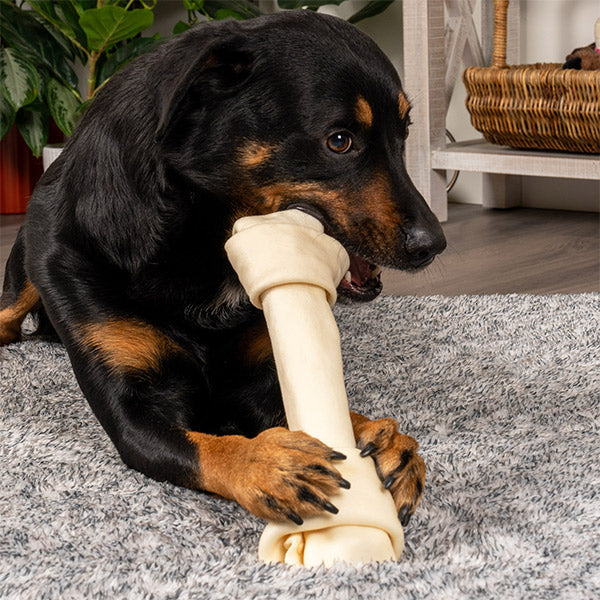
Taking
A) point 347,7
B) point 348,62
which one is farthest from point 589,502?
point 347,7

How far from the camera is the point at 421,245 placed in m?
1.43

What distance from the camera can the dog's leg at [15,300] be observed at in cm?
214

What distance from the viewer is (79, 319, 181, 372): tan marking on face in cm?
145

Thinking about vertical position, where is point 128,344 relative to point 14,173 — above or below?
above

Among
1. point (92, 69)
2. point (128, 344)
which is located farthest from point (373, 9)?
point (128, 344)

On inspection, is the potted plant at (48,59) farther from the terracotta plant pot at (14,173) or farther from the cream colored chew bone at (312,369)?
the cream colored chew bone at (312,369)

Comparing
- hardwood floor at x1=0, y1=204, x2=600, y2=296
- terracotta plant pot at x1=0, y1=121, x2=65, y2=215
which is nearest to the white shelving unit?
hardwood floor at x1=0, y1=204, x2=600, y2=296

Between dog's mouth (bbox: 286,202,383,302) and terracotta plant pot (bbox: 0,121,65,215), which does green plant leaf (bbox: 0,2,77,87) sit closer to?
terracotta plant pot (bbox: 0,121,65,215)

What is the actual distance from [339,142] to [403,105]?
175 mm

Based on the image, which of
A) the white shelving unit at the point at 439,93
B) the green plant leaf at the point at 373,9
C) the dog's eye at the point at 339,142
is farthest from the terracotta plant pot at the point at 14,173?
the dog's eye at the point at 339,142

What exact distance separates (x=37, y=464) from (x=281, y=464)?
0.54 meters

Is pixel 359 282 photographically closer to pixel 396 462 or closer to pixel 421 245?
pixel 421 245

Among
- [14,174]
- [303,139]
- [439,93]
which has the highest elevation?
[303,139]

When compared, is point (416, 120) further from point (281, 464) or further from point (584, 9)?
point (281, 464)
